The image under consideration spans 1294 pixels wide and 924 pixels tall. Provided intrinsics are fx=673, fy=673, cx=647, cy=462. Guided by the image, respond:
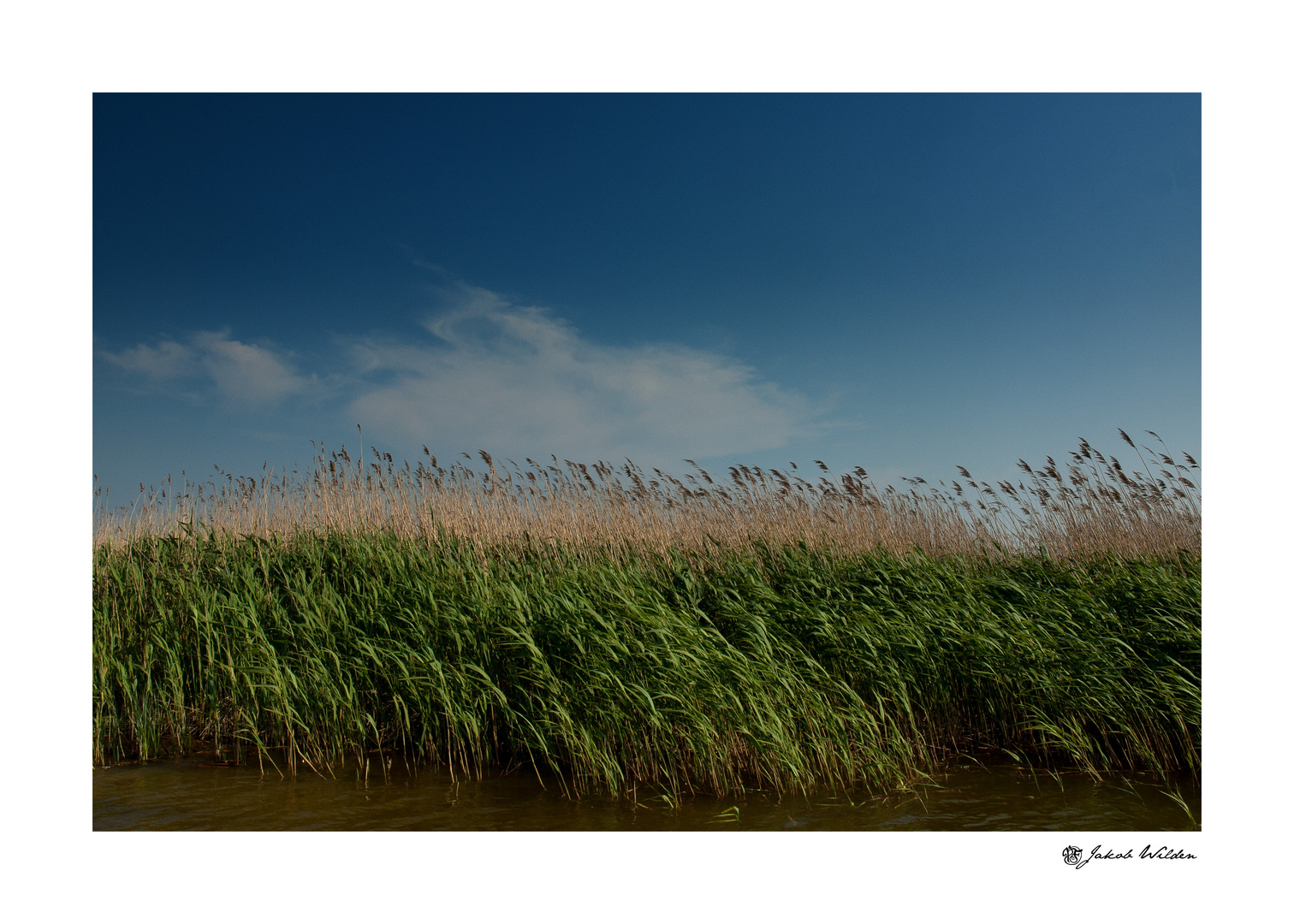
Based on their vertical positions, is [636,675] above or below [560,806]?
above

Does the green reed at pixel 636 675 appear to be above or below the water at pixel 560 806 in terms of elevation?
above

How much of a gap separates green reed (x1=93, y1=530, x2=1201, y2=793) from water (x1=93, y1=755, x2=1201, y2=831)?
181mm

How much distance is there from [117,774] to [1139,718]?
6.73 meters

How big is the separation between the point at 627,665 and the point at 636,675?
8cm

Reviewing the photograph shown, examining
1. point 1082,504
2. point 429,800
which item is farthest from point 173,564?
point 1082,504

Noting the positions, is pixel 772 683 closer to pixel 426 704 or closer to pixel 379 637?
pixel 426 704

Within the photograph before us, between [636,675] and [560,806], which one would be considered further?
[636,675]

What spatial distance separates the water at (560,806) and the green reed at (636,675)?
0.59ft

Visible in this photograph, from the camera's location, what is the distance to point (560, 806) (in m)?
3.75

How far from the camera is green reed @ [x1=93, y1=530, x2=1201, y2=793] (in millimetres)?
4094

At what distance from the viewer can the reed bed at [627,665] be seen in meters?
4.12

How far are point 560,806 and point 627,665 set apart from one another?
2.89ft

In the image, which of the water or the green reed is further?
the green reed

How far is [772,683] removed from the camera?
4.39 m
